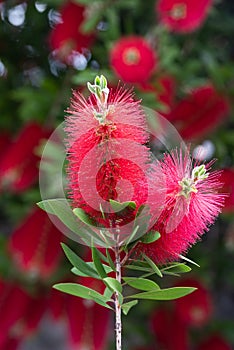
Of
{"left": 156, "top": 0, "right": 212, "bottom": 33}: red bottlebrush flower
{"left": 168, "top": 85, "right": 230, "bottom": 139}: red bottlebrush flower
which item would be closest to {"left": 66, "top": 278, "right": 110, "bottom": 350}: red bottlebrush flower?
{"left": 168, "top": 85, "right": 230, "bottom": 139}: red bottlebrush flower

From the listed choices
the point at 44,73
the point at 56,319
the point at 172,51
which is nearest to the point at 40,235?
the point at 56,319

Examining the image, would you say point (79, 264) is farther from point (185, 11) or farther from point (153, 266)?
point (185, 11)

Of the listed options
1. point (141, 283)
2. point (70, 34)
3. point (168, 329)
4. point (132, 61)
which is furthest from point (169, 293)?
point (168, 329)

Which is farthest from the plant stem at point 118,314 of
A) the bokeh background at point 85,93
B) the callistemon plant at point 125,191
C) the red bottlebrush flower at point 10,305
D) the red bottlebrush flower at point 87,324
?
the red bottlebrush flower at point 10,305

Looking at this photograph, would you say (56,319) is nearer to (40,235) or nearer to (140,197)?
(40,235)

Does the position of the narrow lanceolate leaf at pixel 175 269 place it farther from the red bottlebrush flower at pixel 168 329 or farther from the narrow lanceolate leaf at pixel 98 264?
the red bottlebrush flower at pixel 168 329

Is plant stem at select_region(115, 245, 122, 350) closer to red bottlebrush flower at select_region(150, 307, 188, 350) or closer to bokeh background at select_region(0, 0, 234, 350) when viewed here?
bokeh background at select_region(0, 0, 234, 350)
